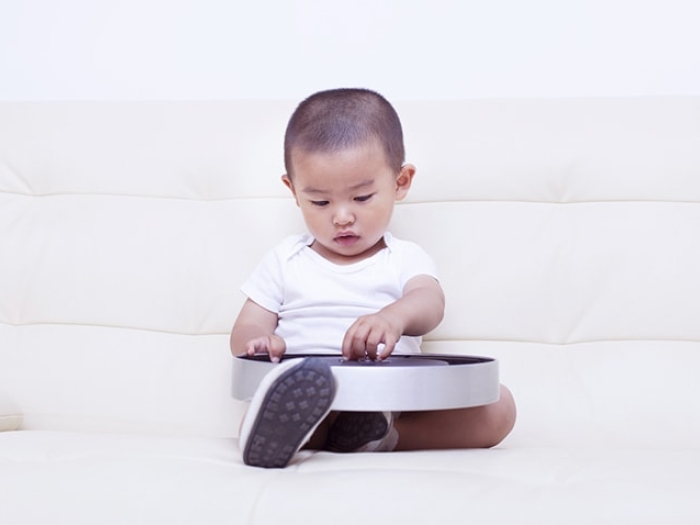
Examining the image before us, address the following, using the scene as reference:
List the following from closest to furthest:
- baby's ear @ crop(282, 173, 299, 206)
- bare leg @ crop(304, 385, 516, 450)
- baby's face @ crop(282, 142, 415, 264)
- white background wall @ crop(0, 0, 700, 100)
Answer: bare leg @ crop(304, 385, 516, 450) < baby's face @ crop(282, 142, 415, 264) < baby's ear @ crop(282, 173, 299, 206) < white background wall @ crop(0, 0, 700, 100)

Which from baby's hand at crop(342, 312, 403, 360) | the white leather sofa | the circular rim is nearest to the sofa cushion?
the white leather sofa

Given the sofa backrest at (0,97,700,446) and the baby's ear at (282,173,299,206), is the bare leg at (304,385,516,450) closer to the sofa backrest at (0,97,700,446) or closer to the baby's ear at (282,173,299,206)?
the sofa backrest at (0,97,700,446)

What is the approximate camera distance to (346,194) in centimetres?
171

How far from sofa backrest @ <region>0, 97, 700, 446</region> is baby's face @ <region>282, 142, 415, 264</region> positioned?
196 mm

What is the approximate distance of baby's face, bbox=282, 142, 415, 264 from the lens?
66.4 inches

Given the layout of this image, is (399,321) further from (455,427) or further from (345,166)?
(345,166)

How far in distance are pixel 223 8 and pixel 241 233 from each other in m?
0.77

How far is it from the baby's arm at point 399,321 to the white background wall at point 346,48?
32.4 inches

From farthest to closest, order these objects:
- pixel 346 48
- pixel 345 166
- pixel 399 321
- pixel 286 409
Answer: pixel 346 48 → pixel 345 166 → pixel 399 321 → pixel 286 409

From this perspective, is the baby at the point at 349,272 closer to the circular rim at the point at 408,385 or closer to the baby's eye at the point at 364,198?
the baby's eye at the point at 364,198

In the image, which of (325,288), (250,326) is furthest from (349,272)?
(250,326)

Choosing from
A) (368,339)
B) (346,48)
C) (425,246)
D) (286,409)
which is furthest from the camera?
(346,48)

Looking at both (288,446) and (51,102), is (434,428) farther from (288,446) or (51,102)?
(51,102)

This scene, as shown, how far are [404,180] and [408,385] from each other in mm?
618
